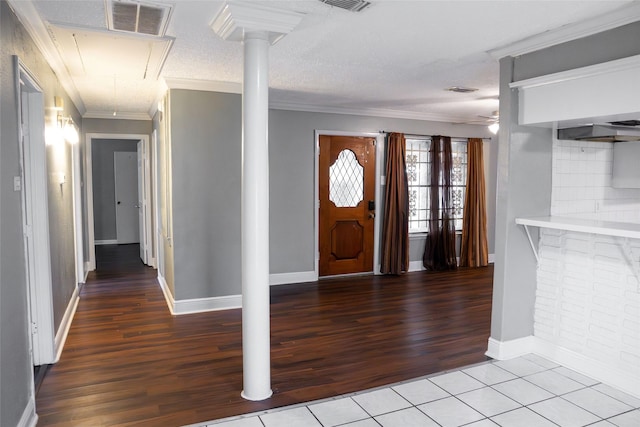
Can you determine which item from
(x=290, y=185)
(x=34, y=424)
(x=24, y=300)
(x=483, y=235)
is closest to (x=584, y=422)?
(x=34, y=424)

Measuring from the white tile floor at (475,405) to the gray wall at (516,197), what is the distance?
473 millimetres

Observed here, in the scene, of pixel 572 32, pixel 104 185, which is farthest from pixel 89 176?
pixel 572 32

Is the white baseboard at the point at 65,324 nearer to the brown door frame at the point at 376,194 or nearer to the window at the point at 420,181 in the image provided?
the brown door frame at the point at 376,194

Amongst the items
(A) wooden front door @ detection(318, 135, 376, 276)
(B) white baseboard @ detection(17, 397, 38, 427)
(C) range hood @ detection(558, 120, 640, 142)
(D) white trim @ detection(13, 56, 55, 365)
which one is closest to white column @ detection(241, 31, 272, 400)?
(B) white baseboard @ detection(17, 397, 38, 427)

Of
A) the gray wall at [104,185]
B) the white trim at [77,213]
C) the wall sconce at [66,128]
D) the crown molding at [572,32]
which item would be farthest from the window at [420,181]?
the gray wall at [104,185]

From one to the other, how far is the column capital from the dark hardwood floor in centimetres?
232

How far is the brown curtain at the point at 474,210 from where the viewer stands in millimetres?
7145

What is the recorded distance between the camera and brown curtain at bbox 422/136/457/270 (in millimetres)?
6914

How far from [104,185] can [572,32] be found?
9.24 metres

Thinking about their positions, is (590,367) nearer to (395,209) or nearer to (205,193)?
(395,209)

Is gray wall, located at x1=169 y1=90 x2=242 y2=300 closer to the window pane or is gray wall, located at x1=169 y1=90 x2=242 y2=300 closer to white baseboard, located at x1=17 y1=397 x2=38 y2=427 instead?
the window pane

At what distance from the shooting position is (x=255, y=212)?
2846 mm

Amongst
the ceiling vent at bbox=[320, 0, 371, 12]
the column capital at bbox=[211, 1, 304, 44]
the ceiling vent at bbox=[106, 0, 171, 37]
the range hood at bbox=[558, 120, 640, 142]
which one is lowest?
the range hood at bbox=[558, 120, 640, 142]

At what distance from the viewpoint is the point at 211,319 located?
455 cm
